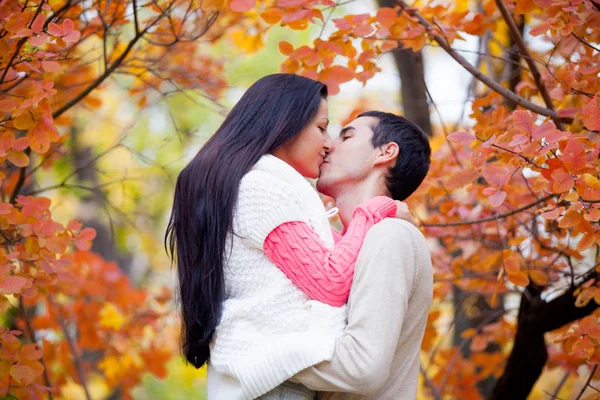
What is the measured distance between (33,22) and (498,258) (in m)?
2.12

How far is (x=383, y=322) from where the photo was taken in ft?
6.48

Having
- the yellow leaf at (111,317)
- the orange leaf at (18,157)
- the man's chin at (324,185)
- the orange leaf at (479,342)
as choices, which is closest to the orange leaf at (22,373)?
the orange leaf at (18,157)

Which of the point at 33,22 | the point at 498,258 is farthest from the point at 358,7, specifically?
the point at 33,22

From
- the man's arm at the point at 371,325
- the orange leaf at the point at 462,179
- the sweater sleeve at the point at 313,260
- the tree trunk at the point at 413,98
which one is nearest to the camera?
the man's arm at the point at 371,325

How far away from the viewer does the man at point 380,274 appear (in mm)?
1952

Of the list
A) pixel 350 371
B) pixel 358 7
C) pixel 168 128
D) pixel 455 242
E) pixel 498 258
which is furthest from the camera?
pixel 168 128

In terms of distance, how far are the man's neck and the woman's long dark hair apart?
0.31 m

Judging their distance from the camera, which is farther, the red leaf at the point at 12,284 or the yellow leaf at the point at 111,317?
the yellow leaf at the point at 111,317

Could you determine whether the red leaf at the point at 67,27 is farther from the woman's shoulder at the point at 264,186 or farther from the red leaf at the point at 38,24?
the woman's shoulder at the point at 264,186

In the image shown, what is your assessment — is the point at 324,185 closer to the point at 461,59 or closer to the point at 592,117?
the point at 461,59

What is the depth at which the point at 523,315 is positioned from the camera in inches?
128

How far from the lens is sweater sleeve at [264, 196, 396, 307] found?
2039mm

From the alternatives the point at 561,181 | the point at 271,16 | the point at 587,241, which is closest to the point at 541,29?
the point at 561,181

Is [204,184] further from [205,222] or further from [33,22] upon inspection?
[33,22]
